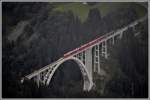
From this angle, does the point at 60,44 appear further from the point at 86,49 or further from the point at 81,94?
the point at 81,94

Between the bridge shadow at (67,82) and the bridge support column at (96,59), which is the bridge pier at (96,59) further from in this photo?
the bridge shadow at (67,82)

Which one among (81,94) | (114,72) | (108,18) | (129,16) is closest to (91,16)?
(108,18)

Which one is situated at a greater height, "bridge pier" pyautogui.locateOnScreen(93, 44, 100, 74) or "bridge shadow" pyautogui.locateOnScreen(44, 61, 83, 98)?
"bridge pier" pyautogui.locateOnScreen(93, 44, 100, 74)

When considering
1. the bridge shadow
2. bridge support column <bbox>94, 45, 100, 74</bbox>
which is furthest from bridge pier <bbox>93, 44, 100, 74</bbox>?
the bridge shadow

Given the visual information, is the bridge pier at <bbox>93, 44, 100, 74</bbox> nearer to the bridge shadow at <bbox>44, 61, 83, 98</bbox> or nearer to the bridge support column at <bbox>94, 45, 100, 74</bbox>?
the bridge support column at <bbox>94, 45, 100, 74</bbox>

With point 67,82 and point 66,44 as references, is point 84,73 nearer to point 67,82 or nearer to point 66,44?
point 67,82

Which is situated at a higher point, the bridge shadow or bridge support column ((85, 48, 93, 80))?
bridge support column ((85, 48, 93, 80))

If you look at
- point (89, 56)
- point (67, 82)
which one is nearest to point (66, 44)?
point (89, 56)

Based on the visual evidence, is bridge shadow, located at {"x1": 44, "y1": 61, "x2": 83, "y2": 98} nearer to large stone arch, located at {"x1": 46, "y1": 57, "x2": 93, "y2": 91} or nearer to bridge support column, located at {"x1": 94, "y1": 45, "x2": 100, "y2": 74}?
large stone arch, located at {"x1": 46, "y1": 57, "x2": 93, "y2": 91}
